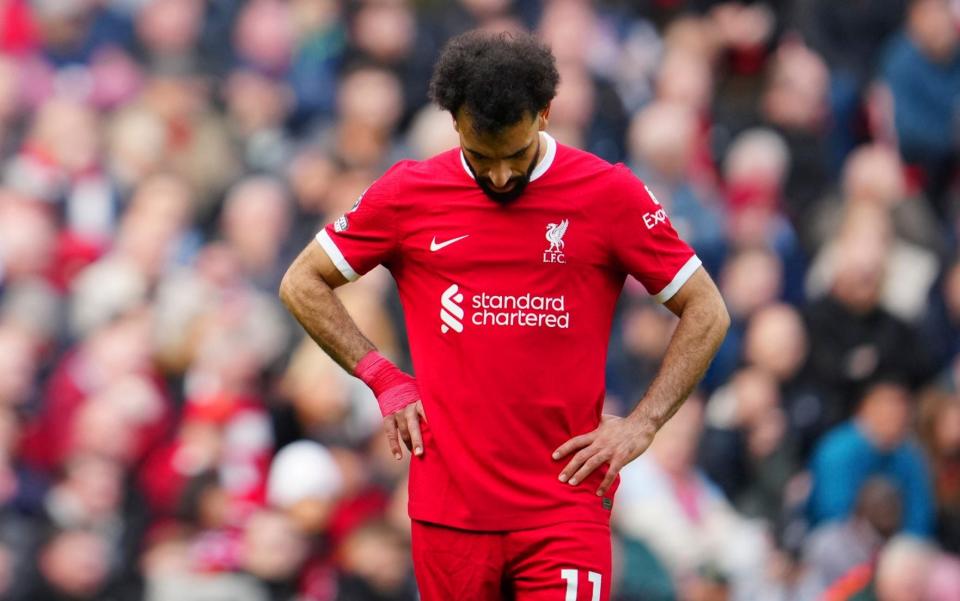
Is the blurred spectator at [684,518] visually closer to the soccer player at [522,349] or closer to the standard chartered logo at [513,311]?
the soccer player at [522,349]

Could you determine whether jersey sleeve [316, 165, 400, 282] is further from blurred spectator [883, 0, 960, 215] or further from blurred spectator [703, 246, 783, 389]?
blurred spectator [883, 0, 960, 215]

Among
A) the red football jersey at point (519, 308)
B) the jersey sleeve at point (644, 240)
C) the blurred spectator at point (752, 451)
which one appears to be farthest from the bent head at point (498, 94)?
the blurred spectator at point (752, 451)

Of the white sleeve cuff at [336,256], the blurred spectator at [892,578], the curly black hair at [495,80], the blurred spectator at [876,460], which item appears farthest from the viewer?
the blurred spectator at [876,460]

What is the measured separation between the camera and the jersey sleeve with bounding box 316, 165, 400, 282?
6.22m

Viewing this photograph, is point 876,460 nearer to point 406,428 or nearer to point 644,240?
point 644,240

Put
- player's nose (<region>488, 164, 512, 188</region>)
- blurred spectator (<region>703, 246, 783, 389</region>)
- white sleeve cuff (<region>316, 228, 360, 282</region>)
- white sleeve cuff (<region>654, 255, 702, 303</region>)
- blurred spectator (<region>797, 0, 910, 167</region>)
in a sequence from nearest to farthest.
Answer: player's nose (<region>488, 164, 512, 188</region>) < white sleeve cuff (<region>654, 255, 702, 303</region>) < white sleeve cuff (<region>316, 228, 360, 282</region>) < blurred spectator (<region>703, 246, 783, 389</region>) < blurred spectator (<region>797, 0, 910, 167</region>)

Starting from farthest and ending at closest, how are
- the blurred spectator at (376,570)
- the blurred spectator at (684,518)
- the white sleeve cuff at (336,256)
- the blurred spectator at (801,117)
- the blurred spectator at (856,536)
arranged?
the blurred spectator at (801,117)
the blurred spectator at (684,518)
the blurred spectator at (856,536)
the blurred spectator at (376,570)
the white sleeve cuff at (336,256)

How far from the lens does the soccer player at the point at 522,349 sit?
6090mm

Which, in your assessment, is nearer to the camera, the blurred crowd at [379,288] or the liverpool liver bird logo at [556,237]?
the liverpool liver bird logo at [556,237]

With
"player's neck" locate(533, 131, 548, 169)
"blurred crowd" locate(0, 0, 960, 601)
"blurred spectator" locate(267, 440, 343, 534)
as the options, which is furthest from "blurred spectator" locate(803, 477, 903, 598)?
"player's neck" locate(533, 131, 548, 169)

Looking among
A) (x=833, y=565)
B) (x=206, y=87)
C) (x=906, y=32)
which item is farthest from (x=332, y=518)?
(x=906, y=32)

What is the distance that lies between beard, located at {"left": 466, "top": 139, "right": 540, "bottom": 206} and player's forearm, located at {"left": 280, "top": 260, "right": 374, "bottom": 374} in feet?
2.19

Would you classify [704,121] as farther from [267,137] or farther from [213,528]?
[213,528]

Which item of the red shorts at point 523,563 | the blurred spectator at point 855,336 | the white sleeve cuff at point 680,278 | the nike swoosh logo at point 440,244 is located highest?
the blurred spectator at point 855,336
